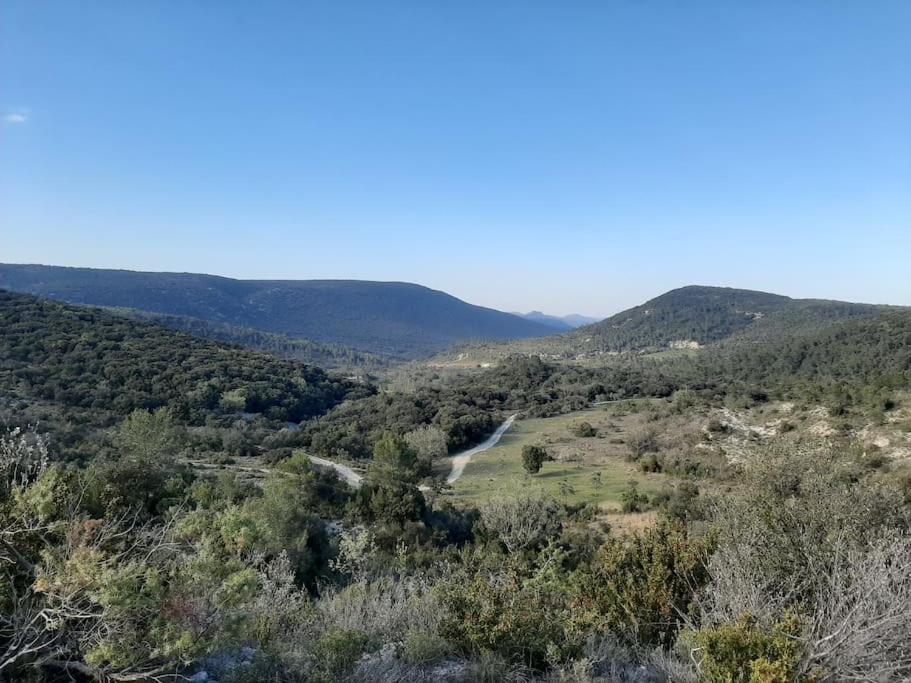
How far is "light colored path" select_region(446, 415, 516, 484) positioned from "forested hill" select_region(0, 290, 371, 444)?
21.8 meters

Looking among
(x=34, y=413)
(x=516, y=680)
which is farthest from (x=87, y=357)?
(x=516, y=680)

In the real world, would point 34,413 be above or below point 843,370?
below

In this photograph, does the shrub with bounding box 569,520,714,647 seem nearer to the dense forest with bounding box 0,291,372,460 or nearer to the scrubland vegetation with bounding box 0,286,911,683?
the scrubland vegetation with bounding box 0,286,911,683

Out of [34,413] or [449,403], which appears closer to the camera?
[34,413]

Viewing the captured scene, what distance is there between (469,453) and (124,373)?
1284 inches

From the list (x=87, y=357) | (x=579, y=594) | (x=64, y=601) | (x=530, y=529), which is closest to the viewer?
(x=64, y=601)

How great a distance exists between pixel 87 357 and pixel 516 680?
56.2 meters

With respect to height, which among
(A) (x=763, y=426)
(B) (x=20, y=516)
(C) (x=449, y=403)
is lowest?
(C) (x=449, y=403)

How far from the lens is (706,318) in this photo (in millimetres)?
141250

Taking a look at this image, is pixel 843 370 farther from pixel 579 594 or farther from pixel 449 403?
pixel 579 594

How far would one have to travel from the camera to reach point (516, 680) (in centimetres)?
512

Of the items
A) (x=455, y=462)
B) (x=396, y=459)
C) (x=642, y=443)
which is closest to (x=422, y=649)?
(x=396, y=459)

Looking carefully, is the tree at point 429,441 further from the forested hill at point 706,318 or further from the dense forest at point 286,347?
the forested hill at point 706,318

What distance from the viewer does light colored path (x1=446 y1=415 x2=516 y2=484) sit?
3808 centimetres
